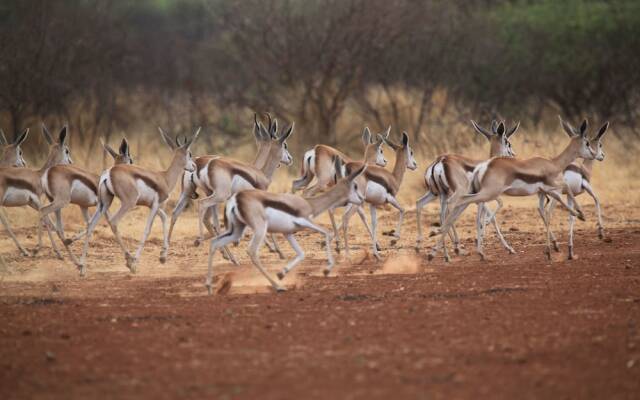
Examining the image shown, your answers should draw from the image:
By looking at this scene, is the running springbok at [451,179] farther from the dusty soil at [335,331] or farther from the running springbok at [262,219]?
the running springbok at [262,219]

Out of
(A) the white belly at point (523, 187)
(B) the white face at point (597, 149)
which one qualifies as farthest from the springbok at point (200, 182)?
(B) the white face at point (597, 149)

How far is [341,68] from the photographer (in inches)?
1005

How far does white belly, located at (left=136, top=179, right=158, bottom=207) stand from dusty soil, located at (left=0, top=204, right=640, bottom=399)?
0.86 metres

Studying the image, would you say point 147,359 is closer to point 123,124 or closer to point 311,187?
point 311,187

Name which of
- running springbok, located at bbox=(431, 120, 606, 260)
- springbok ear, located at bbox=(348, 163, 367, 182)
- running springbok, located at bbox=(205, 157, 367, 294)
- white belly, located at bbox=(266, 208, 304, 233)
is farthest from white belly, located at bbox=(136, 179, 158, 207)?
running springbok, located at bbox=(431, 120, 606, 260)

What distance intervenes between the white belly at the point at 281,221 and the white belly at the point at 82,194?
3.92 meters

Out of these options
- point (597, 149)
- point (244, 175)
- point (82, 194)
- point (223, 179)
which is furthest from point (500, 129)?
point (82, 194)

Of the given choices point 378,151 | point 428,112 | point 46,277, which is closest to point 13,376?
point 46,277

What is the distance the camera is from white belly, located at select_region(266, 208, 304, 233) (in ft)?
35.4

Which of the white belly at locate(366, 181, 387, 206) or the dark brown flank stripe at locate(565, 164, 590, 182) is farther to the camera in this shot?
the dark brown flank stripe at locate(565, 164, 590, 182)

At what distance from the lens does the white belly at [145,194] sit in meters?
13.2

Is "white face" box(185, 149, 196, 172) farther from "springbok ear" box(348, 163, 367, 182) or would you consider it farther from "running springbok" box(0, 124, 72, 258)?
"springbok ear" box(348, 163, 367, 182)

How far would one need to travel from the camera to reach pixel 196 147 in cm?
2503

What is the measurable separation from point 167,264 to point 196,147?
11402 mm
